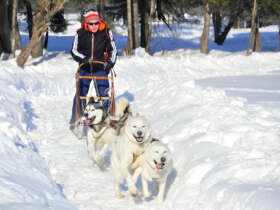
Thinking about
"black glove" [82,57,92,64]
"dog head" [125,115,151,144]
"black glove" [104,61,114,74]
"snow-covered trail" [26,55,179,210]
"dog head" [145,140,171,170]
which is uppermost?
"black glove" [82,57,92,64]

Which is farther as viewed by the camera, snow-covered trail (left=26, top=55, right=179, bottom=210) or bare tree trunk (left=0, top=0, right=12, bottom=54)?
bare tree trunk (left=0, top=0, right=12, bottom=54)

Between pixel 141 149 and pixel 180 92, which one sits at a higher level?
pixel 141 149

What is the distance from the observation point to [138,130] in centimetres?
379

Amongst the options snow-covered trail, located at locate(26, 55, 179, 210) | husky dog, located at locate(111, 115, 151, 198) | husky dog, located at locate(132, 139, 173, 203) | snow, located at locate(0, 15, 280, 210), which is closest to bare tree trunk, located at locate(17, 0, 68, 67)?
snow, located at locate(0, 15, 280, 210)

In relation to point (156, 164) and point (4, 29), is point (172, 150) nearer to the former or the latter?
point (156, 164)

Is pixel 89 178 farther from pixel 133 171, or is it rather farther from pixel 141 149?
pixel 141 149

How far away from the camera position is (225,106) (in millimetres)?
5949

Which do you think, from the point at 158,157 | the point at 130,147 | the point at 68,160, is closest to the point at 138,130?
the point at 130,147

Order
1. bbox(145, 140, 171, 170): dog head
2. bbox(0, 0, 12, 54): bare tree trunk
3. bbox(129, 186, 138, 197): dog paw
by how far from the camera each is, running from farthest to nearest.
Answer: bbox(0, 0, 12, 54): bare tree trunk, bbox(129, 186, 138, 197): dog paw, bbox(145, 140, 171, 170): dog head

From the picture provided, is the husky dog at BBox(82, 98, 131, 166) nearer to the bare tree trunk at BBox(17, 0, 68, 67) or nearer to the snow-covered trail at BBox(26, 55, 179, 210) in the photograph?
the snow-covered trail at BBox(26, 55, 179, 210)

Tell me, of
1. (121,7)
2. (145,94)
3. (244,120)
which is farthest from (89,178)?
(121,7)

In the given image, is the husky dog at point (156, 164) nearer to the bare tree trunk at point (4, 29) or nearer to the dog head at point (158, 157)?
the dog head at point (158, 157)

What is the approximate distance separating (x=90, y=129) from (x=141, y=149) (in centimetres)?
123

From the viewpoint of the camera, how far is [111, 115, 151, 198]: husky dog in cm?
381
